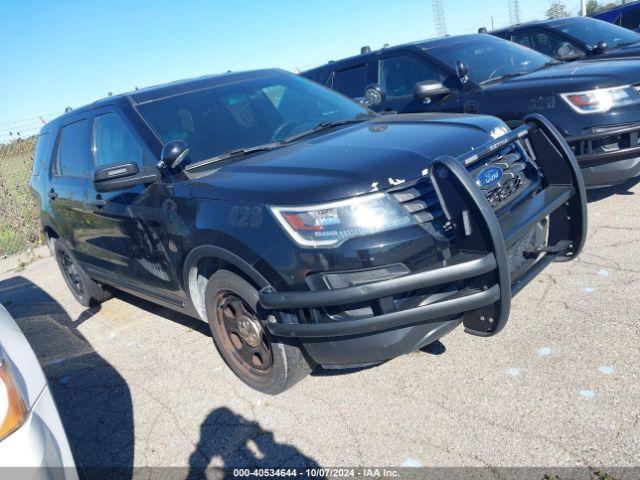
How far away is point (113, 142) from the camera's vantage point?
12.9 feet

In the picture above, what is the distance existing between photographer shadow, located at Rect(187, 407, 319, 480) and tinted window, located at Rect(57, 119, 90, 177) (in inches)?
97.7

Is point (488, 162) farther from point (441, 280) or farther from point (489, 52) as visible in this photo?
point (489, 52)

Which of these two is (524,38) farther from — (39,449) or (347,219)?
(39,449)

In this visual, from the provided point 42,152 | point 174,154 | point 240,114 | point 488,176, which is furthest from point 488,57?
point 42,152

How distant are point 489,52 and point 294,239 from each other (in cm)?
481

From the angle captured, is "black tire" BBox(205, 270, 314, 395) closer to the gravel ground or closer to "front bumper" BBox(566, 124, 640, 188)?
the gravel ground

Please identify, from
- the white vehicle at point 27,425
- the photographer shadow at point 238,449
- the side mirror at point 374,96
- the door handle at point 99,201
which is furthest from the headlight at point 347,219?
the side mirror at point 374,96

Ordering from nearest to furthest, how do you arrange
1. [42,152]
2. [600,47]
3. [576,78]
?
1. [576,78]
2. [42,152]
3. [600,47]

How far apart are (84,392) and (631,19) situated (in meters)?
13.0

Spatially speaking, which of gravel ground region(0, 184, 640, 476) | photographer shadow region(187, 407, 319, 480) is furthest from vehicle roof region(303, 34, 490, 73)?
photographer shadow region(187, 407, 319, 480)

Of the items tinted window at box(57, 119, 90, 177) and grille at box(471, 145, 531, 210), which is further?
→ tinted window at box(57, 119, 90, 177)

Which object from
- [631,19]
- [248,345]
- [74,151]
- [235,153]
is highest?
[74,151]

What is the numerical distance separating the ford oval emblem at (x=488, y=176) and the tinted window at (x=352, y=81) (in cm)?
425

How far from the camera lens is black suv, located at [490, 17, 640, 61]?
6.90 m
